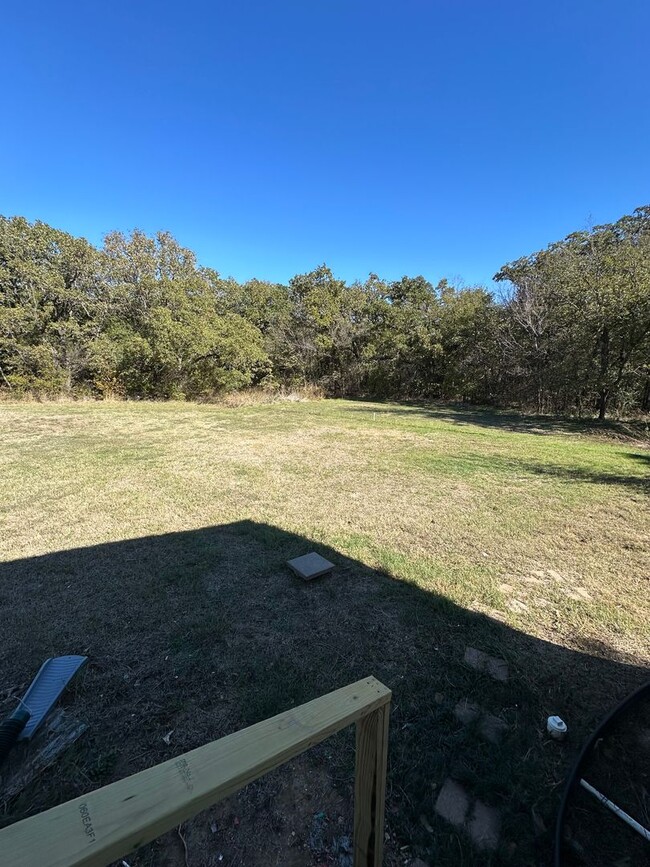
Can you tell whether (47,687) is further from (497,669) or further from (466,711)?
(497,669)

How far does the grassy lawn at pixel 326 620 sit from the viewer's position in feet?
4.02

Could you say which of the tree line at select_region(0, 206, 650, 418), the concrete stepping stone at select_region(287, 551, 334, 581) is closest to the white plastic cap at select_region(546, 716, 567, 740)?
the concrete stepping stone at select_region(287, 551, 334, 581)

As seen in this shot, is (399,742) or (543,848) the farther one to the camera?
(399,742)

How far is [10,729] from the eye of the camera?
135 centimetres

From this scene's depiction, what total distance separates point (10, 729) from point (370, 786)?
4.45 ft

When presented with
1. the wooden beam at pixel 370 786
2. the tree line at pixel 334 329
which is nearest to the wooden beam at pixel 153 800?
the wooden beam at pixel 370 786

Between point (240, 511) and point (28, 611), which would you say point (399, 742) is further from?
point (240, 511)

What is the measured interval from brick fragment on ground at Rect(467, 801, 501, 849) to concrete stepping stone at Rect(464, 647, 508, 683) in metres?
0.57

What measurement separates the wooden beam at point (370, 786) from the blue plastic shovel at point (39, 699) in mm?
1271

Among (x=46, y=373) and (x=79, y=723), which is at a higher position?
(x=46, y=373)

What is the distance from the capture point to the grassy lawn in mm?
1226

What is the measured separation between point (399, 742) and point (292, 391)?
15062 mm

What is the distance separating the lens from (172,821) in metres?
0.54

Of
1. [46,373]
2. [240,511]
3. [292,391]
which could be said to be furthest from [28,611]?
[292,391]
